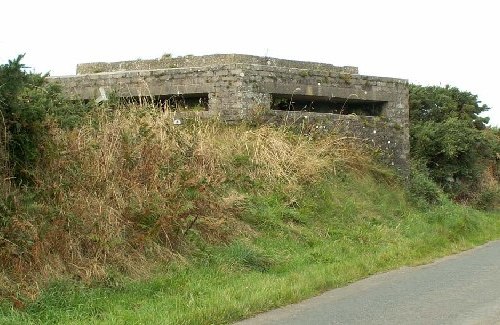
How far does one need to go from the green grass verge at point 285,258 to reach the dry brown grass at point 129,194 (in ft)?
1.15

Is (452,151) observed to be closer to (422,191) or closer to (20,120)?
(422,191)

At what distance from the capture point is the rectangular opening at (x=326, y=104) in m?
15.5

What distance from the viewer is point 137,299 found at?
738cm

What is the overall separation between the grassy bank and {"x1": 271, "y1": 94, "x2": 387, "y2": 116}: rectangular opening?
1.29 m

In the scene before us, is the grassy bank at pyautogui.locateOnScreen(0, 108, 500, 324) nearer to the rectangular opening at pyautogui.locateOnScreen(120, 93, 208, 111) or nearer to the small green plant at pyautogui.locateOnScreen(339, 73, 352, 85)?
the rectangular opening at pyautogui.locateOnScreen(120, 93, 208, 111)

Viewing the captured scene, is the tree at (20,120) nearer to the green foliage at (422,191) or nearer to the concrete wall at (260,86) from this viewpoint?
the concrete wall at (260,86)

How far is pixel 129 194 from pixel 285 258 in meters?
2.59

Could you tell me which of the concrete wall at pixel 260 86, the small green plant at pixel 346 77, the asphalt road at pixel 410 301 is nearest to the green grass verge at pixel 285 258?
→ the asphalt road at pixel 410 301

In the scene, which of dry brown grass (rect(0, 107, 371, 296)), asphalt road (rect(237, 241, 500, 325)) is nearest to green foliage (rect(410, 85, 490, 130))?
dry brown grass (rect(0, 107, 371, 296))

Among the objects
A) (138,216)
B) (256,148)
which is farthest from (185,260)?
(256,148)

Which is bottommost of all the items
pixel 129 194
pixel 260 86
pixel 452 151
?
pixel 129 194

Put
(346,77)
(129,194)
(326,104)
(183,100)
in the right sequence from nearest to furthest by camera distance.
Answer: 1. (129,194)
2. (183,100)
3. (346,77)
4. (326,104)

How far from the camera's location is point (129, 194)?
364 inches

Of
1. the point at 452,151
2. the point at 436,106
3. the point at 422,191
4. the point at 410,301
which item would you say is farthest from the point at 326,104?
the point at 410,301
